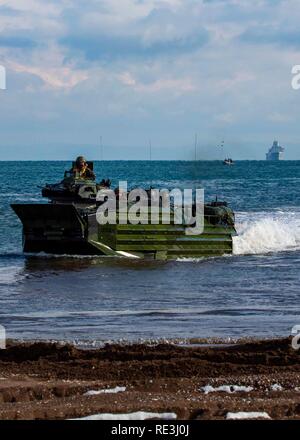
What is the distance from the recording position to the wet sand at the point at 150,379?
8422mm

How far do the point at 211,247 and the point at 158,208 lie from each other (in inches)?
76.7

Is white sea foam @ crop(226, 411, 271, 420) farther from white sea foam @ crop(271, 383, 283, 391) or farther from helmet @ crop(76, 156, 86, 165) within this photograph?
helmet @ crop(76, 156, 86, 165)

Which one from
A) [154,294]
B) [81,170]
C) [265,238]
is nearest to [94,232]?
[81,170]

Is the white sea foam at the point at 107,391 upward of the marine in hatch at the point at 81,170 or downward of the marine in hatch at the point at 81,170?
downward

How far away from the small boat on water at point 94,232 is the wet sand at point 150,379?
11.2 metres

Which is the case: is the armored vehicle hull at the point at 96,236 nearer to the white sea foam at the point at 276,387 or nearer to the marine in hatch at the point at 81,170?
the marine in hatch at the point at 81,170

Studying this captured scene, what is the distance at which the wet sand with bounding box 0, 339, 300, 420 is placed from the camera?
8422 mm

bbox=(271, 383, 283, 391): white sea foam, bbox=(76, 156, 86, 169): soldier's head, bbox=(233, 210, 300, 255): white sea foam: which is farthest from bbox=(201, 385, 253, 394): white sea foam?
bbox=(233, 210, 300, 255): white sea foam

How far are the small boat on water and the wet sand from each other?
439 inches

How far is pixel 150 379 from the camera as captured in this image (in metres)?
9.98

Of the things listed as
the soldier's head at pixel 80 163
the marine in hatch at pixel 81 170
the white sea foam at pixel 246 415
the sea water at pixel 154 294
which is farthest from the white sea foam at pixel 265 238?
the white sea foam at pixel 246 415

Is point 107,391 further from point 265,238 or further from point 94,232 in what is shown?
point 265,238

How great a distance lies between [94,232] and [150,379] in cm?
1395
